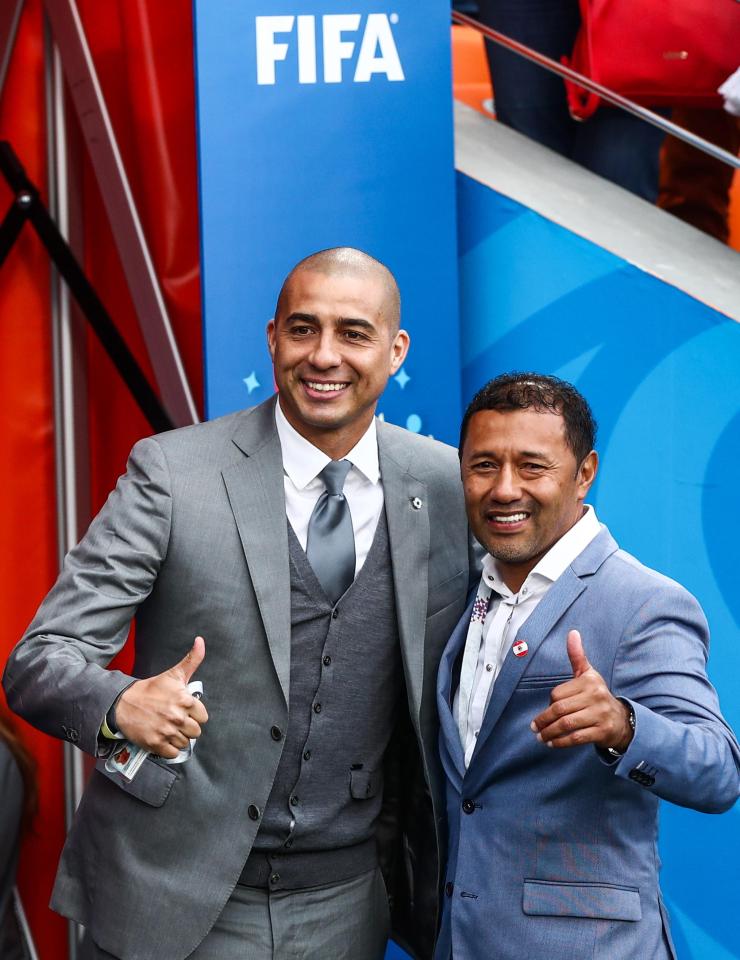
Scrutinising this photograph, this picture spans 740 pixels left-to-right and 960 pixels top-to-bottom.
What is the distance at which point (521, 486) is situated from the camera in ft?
7.21

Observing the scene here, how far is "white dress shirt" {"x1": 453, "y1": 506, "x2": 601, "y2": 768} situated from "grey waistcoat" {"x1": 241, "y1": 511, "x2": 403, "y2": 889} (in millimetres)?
188

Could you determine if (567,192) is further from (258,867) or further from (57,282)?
(258,867)

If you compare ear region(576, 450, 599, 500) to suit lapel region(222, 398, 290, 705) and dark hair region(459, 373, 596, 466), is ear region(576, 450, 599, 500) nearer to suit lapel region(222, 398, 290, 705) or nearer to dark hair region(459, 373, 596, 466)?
dark hair region(459, 373, 596, 466)

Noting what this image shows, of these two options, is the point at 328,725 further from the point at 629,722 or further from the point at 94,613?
the point at 629,722

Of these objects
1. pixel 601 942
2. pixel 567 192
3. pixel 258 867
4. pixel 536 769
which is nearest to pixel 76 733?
pixel 258 867

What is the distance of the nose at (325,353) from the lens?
2336 millimetres

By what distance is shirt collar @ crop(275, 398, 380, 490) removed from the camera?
2432mm

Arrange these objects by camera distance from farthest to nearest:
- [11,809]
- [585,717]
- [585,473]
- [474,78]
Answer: [474,78] → [11,809] → [585,473] → [585,717]

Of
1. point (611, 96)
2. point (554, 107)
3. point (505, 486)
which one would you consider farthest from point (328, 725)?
point (554, 107)

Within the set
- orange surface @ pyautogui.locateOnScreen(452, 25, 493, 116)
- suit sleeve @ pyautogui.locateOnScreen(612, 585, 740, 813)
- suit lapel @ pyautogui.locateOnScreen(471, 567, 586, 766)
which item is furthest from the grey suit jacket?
orange surface @ pyautogui.locateOnScreen(452, 25, 493, 116)

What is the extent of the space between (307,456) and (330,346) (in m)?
0.22

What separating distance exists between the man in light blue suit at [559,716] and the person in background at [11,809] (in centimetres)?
166

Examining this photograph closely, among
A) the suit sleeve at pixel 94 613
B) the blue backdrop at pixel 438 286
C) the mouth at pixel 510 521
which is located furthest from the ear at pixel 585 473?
the blue backdrop at pixel 438 286

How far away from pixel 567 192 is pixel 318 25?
83 centimetres
